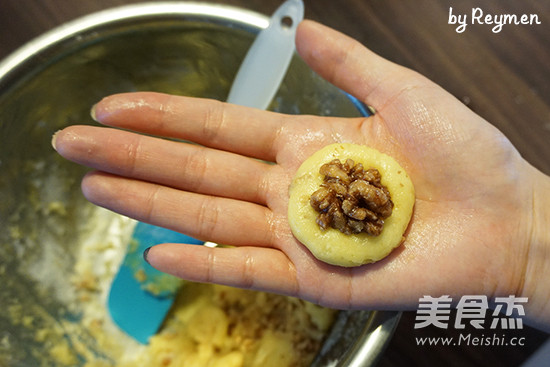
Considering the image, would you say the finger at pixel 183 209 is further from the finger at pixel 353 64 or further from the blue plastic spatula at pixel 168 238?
the finger at pixel 353 64

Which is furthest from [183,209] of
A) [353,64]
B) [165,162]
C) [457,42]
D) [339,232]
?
[457,42]

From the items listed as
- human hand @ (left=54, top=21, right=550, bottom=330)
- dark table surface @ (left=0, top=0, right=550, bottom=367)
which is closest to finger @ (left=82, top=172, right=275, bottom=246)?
human hand @ (left=54, top=21, right=550, bottom=330)

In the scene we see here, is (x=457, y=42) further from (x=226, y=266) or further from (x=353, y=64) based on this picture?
(x=226, y=266)

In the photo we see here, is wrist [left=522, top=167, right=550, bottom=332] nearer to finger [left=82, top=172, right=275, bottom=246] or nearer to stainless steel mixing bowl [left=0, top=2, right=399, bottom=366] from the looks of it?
stainless steel mixing bowl [left=0, top=2, right=399, bottom=366]

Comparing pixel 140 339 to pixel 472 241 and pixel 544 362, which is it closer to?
pixel 472 241

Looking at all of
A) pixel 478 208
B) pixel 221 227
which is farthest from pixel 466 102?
pixel 221 227

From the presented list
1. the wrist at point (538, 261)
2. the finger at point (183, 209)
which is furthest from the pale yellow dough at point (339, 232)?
the wrist at point (538, 261)
